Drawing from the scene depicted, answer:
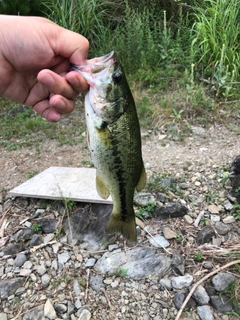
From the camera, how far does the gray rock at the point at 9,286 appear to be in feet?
9.21

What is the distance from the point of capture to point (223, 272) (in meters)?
2.88

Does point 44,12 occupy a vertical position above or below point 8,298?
above

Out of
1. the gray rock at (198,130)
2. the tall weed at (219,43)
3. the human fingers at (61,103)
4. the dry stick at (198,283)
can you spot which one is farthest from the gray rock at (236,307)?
the tall weed at (219,43)

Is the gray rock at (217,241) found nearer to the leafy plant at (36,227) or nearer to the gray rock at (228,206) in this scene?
the gray rock at (228,206)

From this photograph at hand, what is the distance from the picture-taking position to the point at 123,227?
2.20 m

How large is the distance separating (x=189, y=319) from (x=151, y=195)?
120 cm

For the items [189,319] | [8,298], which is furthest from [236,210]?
[8,298]

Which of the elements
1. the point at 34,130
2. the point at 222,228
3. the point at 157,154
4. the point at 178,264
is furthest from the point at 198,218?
the point at 34,130

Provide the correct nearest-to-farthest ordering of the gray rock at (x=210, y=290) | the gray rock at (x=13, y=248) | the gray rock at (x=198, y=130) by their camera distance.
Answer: the gray rock at (x=210, y=290)
the gray rock at (x=13, y=248)
the gray rock at (x=198, y=130)

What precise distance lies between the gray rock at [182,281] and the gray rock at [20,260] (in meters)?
1.22

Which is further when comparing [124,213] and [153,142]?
[153,142]

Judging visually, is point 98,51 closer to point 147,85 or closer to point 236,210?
point 147,85

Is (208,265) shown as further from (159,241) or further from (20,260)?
(20,260)

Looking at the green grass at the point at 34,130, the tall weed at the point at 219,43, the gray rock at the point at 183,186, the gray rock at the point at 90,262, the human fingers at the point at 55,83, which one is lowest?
the green grass at the point at 34,130
